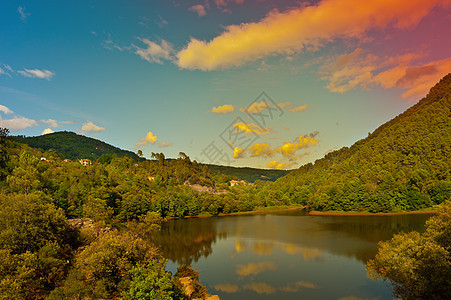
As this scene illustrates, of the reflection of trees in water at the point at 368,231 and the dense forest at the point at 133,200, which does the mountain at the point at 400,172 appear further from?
the reflection of trees in water at the point at 368,231

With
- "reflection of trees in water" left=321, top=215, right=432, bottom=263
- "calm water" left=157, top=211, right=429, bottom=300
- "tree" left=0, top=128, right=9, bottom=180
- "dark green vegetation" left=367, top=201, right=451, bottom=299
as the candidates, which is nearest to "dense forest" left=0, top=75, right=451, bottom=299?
"tree" left=0, top=128, right=9, bottom=180

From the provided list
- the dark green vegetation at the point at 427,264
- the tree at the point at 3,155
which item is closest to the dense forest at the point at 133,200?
the tree at the point at 3,155

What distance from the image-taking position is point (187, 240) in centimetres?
4894

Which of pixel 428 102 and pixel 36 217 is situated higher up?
pixel 428 102

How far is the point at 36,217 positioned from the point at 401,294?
32.7 m

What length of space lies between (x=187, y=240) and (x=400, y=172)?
7553cm

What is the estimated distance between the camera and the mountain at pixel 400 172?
74188mm

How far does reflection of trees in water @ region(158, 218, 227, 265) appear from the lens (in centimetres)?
3879

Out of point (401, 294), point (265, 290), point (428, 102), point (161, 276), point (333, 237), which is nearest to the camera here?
point (161, 276)

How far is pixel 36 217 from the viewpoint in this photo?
79.6 ft

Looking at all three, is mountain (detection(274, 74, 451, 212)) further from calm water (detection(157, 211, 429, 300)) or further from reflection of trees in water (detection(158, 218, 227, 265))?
reflection of trees in water (detection(158, 218, 227, 265))

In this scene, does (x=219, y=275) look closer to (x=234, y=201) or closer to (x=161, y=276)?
(x=161, y=276)

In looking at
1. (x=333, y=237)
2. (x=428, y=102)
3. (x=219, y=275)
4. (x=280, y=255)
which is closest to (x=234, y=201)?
(x=333, y=237)

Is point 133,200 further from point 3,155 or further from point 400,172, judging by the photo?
point 400,172
